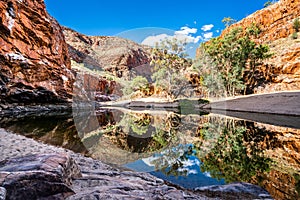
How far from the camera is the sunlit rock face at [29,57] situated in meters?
16.4

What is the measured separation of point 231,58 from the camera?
28469mm

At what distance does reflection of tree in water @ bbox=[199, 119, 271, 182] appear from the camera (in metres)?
4.12

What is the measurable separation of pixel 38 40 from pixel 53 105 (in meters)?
6.89

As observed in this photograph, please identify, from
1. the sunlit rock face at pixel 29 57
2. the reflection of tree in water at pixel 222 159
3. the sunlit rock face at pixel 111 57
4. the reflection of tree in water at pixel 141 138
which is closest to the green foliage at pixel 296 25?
the sunlit rock face at pixel 111 57

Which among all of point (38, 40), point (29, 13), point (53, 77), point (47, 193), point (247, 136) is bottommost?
point (247, 136)

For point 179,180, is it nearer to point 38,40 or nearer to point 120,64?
point 38,40

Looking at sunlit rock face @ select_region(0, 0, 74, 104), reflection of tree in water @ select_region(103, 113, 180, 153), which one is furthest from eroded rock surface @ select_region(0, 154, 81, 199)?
sunlit rock face @ select_region(0, 0, 74, 104)

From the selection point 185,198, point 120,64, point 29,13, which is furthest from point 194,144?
point 120,64

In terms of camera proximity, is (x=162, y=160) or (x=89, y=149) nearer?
(x=162, y=160)

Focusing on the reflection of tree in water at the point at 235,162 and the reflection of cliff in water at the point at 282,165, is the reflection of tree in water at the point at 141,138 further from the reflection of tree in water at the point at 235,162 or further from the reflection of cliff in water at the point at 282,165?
the reflection of cliff in water at the point at 282,165

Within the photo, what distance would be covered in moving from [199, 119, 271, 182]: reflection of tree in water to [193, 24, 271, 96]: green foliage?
23.6 m

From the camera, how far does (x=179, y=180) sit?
379cm

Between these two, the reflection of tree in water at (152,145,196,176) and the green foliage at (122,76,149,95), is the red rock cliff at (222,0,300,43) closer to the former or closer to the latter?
the green foliage at (122,76,149,95)

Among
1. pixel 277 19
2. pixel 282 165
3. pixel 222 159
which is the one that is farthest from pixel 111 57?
pixel 282 165
